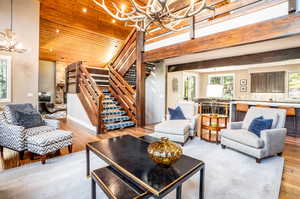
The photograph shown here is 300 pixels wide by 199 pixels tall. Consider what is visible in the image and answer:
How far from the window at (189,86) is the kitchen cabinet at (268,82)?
9.86 feet

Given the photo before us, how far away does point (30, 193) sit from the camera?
70.8 inches

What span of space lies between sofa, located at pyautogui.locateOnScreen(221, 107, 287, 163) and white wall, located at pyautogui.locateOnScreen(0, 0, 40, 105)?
6.08m

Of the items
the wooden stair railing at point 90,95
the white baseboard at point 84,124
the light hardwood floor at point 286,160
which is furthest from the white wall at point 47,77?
the light hardwood floor at point 286,160

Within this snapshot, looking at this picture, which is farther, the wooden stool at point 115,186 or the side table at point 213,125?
the side table at point 213,125

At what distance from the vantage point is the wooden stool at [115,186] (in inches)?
46.8

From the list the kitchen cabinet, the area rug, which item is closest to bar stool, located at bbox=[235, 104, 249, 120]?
the area rug

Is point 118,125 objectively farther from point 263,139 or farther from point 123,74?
point 263,139

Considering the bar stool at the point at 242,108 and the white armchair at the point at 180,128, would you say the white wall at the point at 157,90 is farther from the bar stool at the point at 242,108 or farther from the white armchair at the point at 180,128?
the bar stool at the point at 242,108

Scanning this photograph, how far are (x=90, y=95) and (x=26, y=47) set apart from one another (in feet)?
8.81

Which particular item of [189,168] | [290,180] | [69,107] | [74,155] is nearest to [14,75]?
[69,107]

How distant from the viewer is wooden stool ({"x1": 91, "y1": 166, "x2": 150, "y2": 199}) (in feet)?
3.90

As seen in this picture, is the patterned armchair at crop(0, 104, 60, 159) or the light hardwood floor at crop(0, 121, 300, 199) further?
the patterned armchair at crop(0, 104, 60, 159)

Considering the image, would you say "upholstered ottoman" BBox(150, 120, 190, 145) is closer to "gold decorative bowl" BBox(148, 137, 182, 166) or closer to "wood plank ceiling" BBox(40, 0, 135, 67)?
"gold decorative bowl" BBox(148, 137, 182, 166)

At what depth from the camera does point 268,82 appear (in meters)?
7.10
